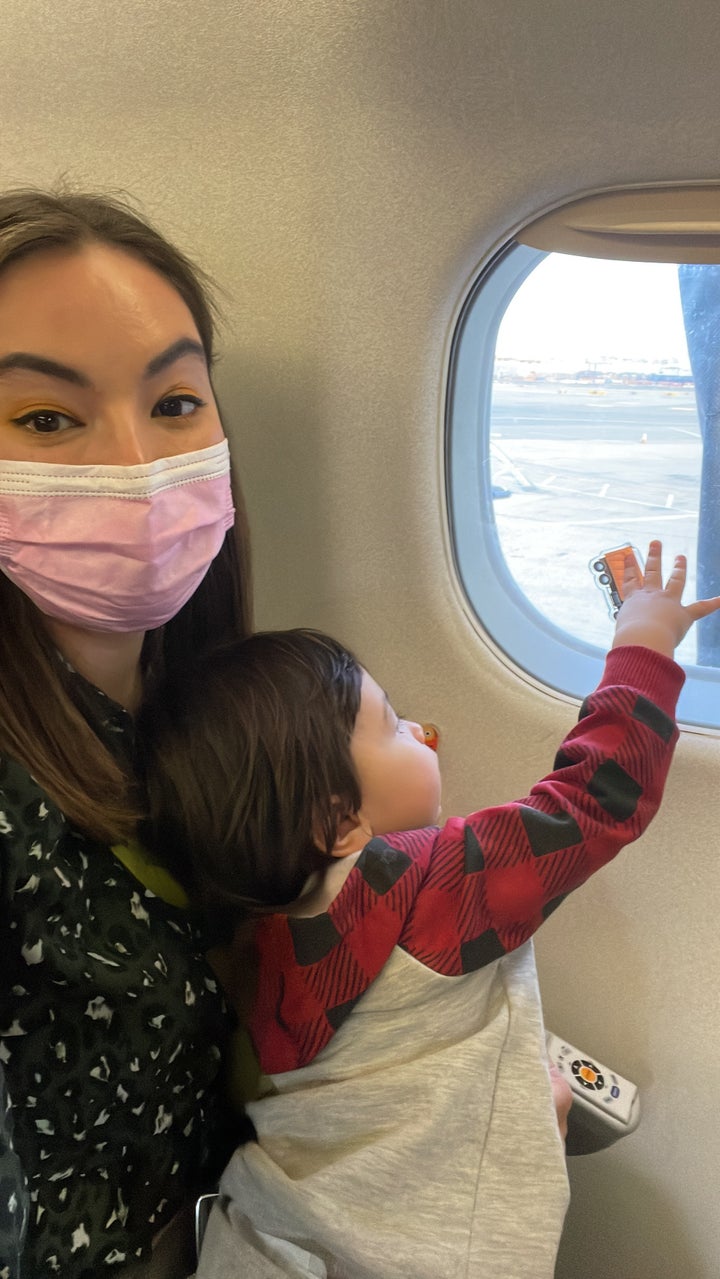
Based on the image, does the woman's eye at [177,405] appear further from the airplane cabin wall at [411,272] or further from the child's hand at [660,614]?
the child's hand at [660,614]

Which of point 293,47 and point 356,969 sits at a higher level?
point 293,47

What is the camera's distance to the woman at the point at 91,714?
3.22 feet

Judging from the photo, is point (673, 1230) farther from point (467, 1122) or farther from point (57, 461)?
point (57, 461)

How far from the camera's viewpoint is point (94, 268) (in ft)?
3.32

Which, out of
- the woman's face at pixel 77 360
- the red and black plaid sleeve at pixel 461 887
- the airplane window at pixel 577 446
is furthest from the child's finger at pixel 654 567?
the woman's face at pixel 77 360

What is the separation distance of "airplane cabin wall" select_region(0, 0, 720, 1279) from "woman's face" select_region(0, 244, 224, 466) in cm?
49

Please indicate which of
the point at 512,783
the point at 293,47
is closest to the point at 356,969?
the point at 512,783

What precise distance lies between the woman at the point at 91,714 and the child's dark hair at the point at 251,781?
0.17 ft

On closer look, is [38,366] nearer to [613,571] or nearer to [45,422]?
[45,422]

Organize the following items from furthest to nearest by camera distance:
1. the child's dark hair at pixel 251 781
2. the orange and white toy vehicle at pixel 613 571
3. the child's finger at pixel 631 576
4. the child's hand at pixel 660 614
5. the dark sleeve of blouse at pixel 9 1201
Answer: the orange and white toy vehicle at pixel 613 571 → the child's finger at pixel 631 576 → the child's hand at pixel 660 614 → the child's dark hair at pixel 251 781 → the dark sleeve of blouse at pixel 9 1201

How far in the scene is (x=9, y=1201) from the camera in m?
0.93

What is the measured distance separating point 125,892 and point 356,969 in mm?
284

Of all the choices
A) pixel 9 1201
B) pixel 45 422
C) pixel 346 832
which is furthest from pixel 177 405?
pixel 9 1201

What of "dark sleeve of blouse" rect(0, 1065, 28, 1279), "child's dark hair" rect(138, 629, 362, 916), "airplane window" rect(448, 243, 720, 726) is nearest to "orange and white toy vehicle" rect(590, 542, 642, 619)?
"airplane window" rect(448, 243, 720, 726)
